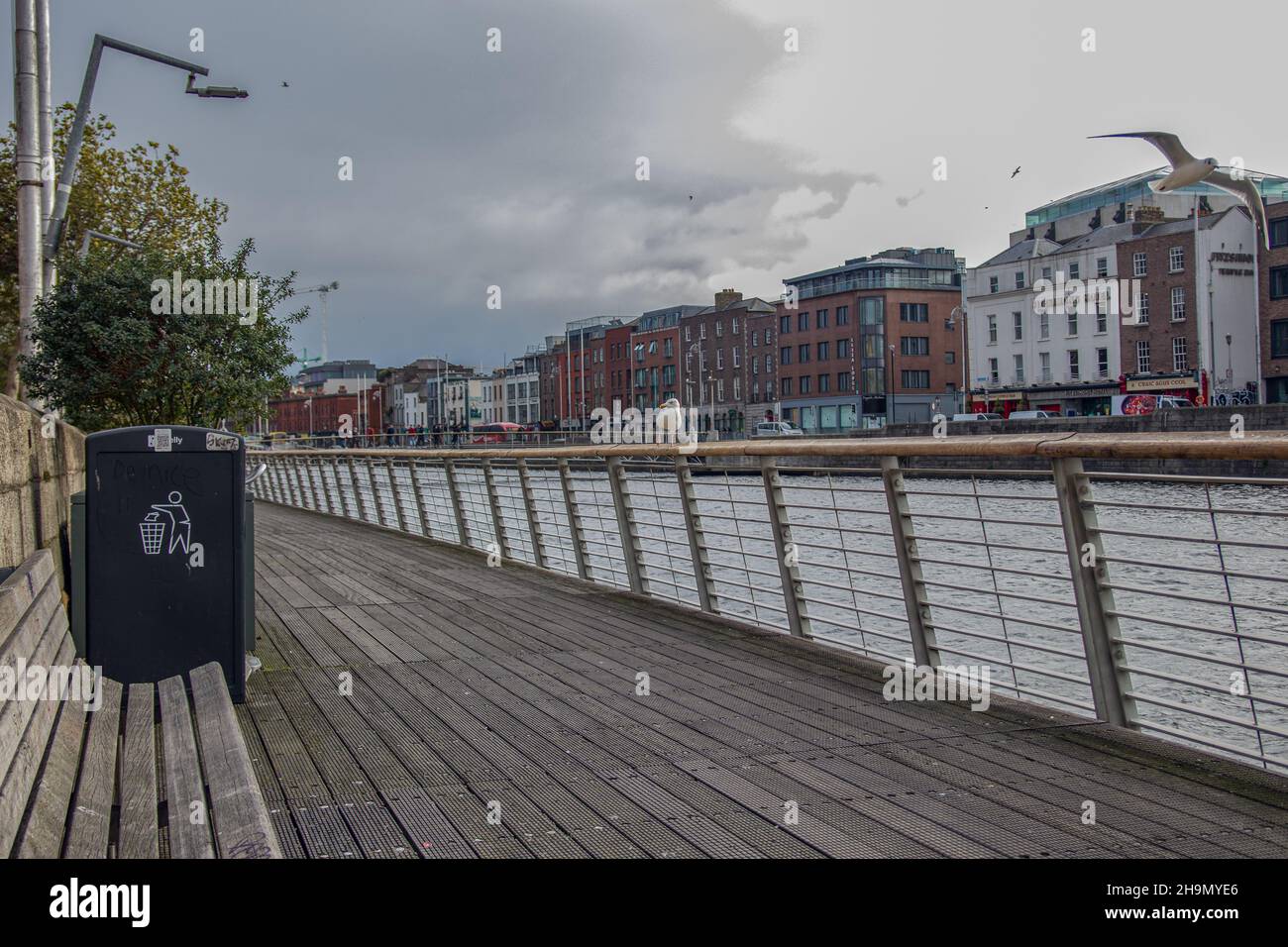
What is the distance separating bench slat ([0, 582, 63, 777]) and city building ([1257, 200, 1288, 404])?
6205 cm

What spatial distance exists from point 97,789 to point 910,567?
4327 millimetres

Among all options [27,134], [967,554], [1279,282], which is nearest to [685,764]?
[27,134]

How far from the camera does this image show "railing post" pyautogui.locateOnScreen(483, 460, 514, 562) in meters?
13.2

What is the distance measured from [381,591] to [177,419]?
5.42 meters

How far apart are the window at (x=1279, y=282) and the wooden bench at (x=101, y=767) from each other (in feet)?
206

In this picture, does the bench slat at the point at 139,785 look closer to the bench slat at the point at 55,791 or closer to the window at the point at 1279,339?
the bench slat at the point at 55,791

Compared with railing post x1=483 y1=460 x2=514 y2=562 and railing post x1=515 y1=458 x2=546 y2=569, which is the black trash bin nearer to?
railing post x1=515 y1=458 x2=546 y2=569

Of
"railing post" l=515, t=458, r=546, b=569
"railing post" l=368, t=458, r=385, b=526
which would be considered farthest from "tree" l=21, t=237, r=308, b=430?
"railing post" l=368, t=458, r=385, b=526

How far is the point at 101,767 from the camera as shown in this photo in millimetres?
3564

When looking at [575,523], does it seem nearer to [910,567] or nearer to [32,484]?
[910,567]

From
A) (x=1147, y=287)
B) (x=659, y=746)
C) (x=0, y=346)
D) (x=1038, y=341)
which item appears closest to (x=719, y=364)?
(x=1038, y=341)
